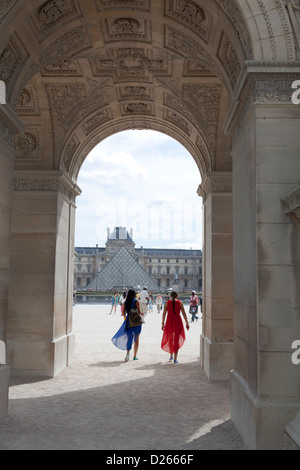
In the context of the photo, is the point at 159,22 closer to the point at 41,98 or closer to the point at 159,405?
the point at 41,98

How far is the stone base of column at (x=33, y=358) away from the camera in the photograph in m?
11.0

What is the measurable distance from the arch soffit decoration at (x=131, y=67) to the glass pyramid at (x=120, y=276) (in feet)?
214

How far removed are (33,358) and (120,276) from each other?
227ft

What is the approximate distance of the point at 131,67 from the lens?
11266mm

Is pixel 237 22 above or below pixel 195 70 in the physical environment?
below

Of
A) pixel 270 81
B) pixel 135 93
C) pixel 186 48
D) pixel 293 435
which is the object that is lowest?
pixel 293 435

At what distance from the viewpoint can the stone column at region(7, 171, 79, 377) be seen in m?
11.1

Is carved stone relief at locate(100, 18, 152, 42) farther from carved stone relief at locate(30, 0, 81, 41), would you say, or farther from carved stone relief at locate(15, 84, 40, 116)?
carved stone relief at locate(15, 84, 40, 116)

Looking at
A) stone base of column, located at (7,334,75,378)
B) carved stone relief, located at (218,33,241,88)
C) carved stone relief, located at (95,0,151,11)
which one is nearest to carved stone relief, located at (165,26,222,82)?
carved stone relief, located at (218,33,241,88)

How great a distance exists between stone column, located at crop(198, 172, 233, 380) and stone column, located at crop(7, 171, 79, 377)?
153 inches

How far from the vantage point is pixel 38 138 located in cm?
1173

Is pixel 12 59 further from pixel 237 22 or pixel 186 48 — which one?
pixel 237 22

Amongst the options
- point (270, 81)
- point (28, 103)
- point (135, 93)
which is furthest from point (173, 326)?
point (270, 81)

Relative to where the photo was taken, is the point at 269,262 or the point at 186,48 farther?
the point at 186,48
